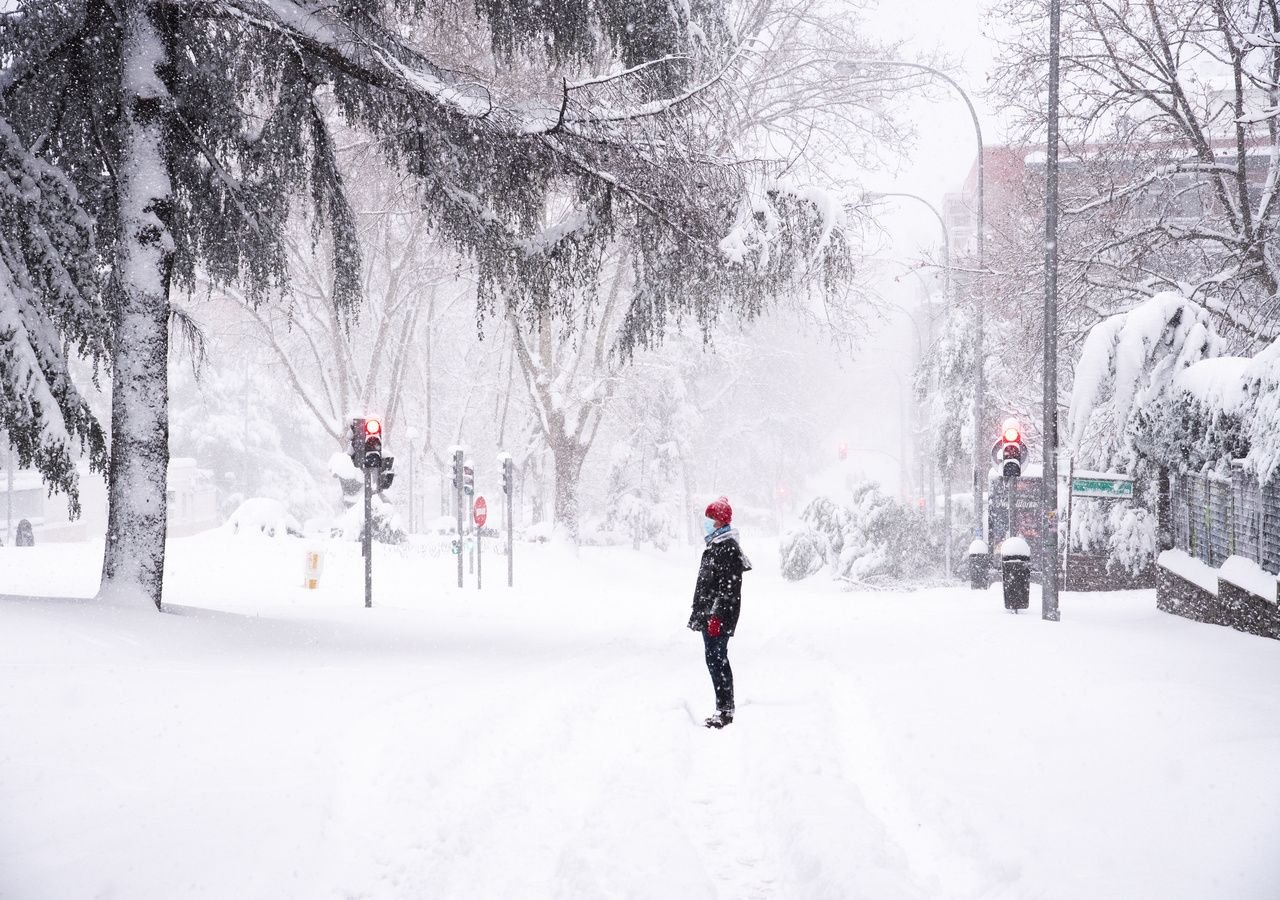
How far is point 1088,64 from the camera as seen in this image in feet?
56.6

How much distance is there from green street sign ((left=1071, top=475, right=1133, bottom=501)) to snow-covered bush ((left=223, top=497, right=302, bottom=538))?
20.8 metres

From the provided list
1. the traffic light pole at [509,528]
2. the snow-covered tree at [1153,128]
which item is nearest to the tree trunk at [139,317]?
the traffic light pole at [509,528]

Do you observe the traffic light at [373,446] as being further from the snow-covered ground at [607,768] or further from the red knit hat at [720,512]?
the red knit hat at [720,512]

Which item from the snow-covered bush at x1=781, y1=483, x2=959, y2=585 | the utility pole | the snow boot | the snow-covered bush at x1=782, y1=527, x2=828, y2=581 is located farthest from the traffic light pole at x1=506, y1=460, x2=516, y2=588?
the snow boot

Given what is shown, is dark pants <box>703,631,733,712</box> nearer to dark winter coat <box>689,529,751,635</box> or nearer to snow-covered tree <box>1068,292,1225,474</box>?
dark winter coat <box>689,529,751,635</box>

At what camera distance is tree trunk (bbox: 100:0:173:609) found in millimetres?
9672

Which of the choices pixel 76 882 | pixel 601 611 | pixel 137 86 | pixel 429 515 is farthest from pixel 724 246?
pixel 429 515

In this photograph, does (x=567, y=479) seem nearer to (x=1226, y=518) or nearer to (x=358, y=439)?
(x=358, y=439)

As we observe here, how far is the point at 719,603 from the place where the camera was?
8.62 metres

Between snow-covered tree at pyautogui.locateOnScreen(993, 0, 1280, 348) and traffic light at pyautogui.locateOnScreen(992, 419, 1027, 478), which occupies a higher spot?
snow-covered tree at pyautogui.locateOnScreen(993, 0, 1280, 348)

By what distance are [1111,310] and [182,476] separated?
50.9 m

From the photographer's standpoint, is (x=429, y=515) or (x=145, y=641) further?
(x=429, y=515)

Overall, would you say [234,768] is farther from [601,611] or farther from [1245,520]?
[601,611]

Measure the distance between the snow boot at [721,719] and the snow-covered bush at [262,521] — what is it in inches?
892
